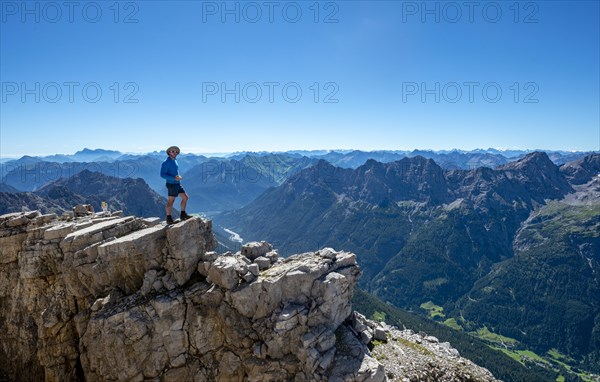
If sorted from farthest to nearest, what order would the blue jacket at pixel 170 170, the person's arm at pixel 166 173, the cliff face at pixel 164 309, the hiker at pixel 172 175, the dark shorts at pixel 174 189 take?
the dark shorts at pixel 174 189
the blue jacket at pixel 170 170
the person's arm at pixel 166 173
the hiker at pixel 172 175
the cliff face at pixel 164 309

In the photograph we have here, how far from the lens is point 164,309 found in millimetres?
31734

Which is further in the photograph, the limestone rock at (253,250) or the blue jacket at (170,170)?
the limestone rock at (253,250)

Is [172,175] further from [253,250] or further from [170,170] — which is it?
[253,250]

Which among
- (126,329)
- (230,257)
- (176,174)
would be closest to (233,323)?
(230,257)

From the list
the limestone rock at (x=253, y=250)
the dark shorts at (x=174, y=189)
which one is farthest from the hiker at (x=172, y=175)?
the limestone rock at (x=253, y=250)

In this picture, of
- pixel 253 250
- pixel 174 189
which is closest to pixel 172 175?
pixel 174 189

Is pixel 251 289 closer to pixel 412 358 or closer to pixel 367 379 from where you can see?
pixel 367 379

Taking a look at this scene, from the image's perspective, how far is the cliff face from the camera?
3097 cm

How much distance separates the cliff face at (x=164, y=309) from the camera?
102ft

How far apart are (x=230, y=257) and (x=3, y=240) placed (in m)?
24.9

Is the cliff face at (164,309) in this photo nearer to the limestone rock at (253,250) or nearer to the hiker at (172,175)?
the limestone rock at (253,250)

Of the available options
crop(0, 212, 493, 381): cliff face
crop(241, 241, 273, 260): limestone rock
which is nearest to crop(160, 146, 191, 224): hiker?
crop(0, 212, 493, 381): cliff face

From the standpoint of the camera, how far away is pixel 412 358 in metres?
37.9

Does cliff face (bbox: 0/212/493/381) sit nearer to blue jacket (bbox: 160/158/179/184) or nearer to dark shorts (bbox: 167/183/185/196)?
dark shorts (bbox: 167/183/185/196)
